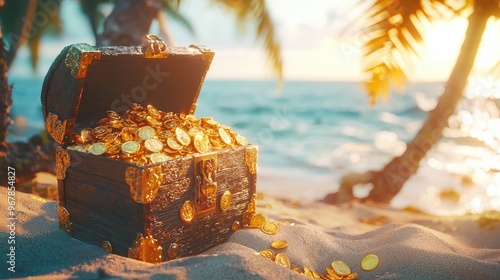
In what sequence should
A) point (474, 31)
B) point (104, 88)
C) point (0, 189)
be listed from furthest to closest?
point (474, 31), point (0, 189), point (104, 88)

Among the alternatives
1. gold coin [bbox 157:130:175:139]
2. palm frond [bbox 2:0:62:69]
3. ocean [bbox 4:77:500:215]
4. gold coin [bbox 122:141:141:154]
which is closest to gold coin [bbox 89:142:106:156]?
gold coin [bbox 122:141:141:154]

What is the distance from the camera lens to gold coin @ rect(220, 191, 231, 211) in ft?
9.67

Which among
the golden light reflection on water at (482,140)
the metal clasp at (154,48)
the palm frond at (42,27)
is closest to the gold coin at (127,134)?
the metal clasp at (154,48)

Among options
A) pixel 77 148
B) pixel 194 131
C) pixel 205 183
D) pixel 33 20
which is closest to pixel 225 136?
pixel 194 131

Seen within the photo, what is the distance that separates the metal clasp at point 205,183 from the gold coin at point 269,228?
19.6 inches

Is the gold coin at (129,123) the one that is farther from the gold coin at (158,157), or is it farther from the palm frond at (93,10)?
the palm frond at (93,10)

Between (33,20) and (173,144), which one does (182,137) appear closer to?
(173,144)

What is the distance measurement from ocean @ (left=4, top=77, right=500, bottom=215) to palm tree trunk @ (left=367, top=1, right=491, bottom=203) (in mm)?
661

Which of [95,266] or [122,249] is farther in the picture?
[122,249]

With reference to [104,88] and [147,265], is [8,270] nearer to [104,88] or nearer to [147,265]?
[147,265]

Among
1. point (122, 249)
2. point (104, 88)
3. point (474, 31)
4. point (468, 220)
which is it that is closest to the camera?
point (122, 249)

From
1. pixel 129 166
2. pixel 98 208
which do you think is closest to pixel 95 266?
pixel 98 208

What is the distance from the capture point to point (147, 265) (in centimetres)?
236

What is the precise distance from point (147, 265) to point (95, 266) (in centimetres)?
29
